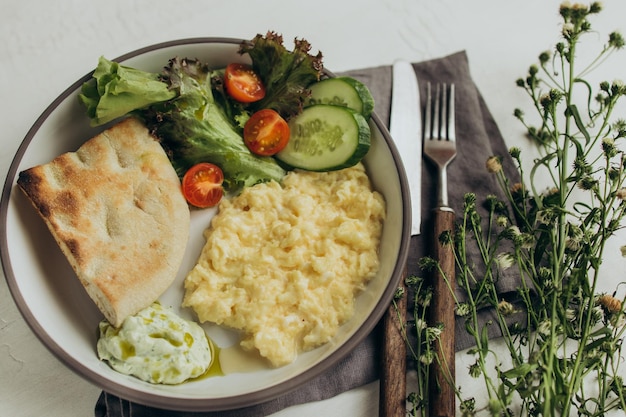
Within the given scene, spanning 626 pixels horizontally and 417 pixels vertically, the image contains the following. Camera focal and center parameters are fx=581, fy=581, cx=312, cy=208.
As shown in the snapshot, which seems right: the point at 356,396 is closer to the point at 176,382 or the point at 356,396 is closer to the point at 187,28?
the point at 176,382

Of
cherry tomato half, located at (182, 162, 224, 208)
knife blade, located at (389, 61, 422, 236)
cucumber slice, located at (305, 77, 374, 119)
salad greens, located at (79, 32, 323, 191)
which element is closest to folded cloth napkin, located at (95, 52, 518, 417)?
knife blade, located at (389, 61, 422, 236)

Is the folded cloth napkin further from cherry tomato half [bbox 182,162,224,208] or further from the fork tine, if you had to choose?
cherry tomato half [bbox 182,162,224,208]

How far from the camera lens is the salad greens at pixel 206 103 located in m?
3.38

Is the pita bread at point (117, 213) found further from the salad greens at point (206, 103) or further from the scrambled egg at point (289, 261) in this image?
the scrambled egg at point (289, 261)

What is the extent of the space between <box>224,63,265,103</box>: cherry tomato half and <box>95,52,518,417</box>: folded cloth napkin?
0.81 m

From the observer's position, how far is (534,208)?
3.66 meters

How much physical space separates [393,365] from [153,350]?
132 centimetres

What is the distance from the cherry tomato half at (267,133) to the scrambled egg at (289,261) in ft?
0.75

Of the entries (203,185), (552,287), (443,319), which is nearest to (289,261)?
(203,185)

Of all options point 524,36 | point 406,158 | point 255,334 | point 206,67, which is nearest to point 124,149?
point 206,67

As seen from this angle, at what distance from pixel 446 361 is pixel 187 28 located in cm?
303

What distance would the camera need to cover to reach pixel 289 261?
131 inches

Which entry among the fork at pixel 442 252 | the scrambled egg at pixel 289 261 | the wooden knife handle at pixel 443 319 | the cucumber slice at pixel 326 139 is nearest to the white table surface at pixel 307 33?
the fork at pixel 442 252

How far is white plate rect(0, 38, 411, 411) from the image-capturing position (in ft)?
9.95
